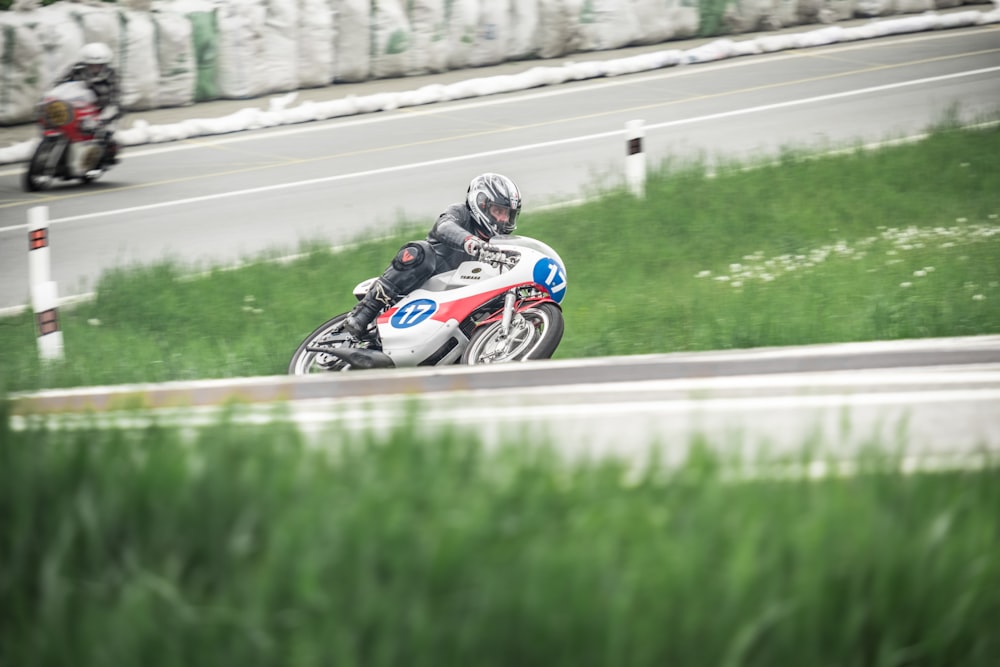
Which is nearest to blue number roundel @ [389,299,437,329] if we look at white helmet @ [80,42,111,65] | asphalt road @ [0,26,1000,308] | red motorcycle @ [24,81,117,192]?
asphalt road @ [0,26,1000,308]

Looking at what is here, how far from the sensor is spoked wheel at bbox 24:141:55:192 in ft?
55.9

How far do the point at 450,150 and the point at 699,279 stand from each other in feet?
26.7

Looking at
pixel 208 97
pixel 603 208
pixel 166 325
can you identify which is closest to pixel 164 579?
pixel 166 325

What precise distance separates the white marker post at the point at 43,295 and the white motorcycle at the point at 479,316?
237 centimetres

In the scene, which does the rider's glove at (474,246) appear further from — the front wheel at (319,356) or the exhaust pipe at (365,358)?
the front wheel at (319,356)

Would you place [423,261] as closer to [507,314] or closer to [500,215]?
[500,215]

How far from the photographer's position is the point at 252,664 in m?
3.07

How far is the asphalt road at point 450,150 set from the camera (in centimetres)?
1536

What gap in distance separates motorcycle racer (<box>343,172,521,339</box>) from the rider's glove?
0.37 ft

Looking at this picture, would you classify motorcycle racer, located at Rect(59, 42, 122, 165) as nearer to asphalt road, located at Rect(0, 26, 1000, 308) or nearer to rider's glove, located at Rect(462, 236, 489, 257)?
asphalt road, located at Rect(0, 26, 1000, 308)

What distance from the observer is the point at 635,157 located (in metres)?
14.5

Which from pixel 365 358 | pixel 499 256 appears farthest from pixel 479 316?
pixel 365 358

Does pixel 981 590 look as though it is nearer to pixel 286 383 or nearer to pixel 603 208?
pixel 286 383

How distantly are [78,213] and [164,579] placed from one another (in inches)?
550
